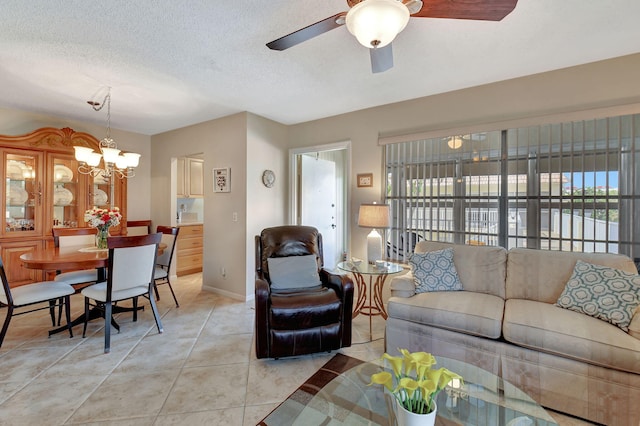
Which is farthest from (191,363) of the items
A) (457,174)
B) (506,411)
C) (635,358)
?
(457,174)

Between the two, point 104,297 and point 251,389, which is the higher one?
point 104,297

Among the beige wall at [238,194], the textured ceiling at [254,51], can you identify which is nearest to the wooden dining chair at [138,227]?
the beige wall at [238,194]

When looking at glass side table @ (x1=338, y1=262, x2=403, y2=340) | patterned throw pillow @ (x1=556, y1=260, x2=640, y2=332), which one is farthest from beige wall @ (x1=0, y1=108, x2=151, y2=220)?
patterned throw pillow @ (x1=556, y1=260, x2=640, y2=332)

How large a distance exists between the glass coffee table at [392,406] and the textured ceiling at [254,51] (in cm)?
214

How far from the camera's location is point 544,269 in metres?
2.23

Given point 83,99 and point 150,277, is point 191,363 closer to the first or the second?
point 150,277

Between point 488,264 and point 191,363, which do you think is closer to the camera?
point 191,363

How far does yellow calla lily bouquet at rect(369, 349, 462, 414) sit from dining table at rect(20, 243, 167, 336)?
2571mm

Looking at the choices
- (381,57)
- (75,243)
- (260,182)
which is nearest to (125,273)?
(75,243)

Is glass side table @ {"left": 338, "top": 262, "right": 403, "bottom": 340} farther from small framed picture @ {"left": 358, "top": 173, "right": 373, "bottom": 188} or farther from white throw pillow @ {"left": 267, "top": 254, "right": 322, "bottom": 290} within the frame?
small framed picture @ {"left": 358, "top": 173, "right": 373, "bottom": 188}

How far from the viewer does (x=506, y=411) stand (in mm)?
1269

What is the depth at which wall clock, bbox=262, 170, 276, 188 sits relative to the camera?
384cm

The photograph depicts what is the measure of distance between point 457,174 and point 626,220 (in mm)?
1327

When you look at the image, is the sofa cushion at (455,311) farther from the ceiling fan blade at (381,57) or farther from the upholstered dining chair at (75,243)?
the upholstered dining chair at (75,243)
